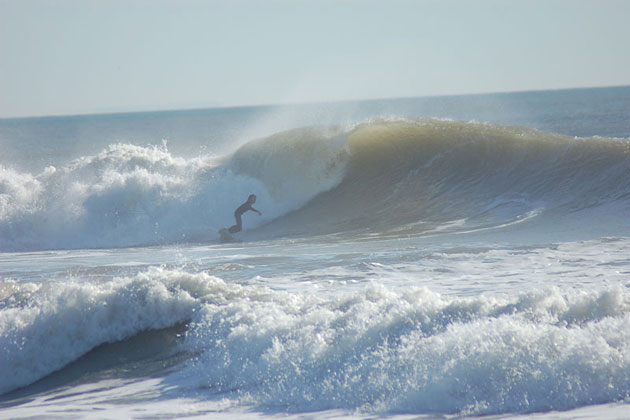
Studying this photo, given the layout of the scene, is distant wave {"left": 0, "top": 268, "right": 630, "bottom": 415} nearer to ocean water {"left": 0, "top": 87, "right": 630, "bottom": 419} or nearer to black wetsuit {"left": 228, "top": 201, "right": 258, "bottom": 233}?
ocean water {"left": 0, "top": 87, "right": 630, "bottom": 419}

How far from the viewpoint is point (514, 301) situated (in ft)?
18.7

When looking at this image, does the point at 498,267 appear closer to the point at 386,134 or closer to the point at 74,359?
the point at 74,359

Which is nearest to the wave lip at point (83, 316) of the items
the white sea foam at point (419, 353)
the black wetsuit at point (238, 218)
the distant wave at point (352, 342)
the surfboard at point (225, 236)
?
the distant wave at point (352, 342)

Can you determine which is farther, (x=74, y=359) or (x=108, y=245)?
(x=108, y=245)

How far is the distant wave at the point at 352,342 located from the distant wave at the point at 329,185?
5897mm

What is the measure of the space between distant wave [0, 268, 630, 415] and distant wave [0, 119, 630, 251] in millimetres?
5897

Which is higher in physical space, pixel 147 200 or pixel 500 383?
pixel 147 200

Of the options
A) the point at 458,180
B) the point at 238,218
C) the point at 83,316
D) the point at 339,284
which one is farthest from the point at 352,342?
the point at 458,180

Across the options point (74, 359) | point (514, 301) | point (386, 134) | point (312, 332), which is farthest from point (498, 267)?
point (386, 134)

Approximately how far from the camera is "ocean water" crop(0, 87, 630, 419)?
15.6ft

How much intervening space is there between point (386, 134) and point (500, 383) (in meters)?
12.9

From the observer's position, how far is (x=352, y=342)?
5.41 m

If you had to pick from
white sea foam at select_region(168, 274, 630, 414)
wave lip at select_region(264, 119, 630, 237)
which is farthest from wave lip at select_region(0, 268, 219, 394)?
wave lip at select_region(264, 119, 630, 237)

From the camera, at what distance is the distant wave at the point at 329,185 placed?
1308 cm
